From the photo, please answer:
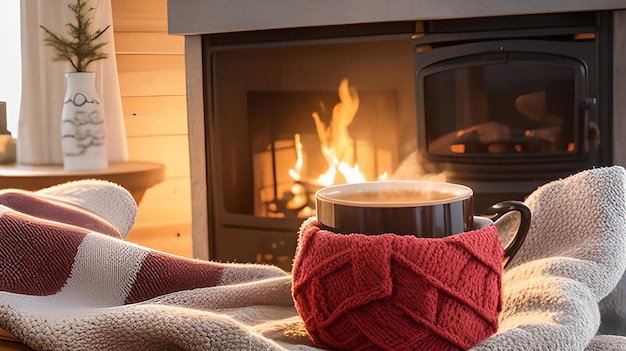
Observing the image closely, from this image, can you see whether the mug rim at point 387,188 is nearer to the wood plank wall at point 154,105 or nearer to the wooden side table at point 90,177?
the wooden side table at point 90,177

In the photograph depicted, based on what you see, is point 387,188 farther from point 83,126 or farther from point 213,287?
point 83,126

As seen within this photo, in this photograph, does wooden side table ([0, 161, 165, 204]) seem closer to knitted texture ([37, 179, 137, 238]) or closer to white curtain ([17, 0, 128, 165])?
white curtain ([17, 0, 128, 165])

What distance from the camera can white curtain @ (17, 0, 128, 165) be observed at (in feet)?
7.63

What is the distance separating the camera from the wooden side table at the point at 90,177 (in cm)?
196

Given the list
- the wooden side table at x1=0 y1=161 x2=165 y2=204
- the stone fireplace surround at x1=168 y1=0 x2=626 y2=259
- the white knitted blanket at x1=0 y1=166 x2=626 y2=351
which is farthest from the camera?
the wooden side table at x1=0 y1=161 x2=165 y2=204

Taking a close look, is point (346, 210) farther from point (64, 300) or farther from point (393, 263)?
point (64, 300)

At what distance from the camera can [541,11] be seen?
1.59 m

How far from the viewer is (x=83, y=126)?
6.89 ft

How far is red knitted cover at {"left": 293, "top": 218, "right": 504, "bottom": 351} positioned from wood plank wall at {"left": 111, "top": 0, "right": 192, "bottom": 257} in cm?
210

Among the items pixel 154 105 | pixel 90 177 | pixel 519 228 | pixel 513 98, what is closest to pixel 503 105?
pixel 513 98

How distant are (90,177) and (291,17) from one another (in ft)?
2.14

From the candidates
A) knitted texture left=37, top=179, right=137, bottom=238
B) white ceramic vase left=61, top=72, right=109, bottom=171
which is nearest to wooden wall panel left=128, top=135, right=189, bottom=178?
white ceramic vase left=61, top=72, right=109, bottom=171

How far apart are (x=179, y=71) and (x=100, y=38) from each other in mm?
254

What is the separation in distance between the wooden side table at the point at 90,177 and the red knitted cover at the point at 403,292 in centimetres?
163
